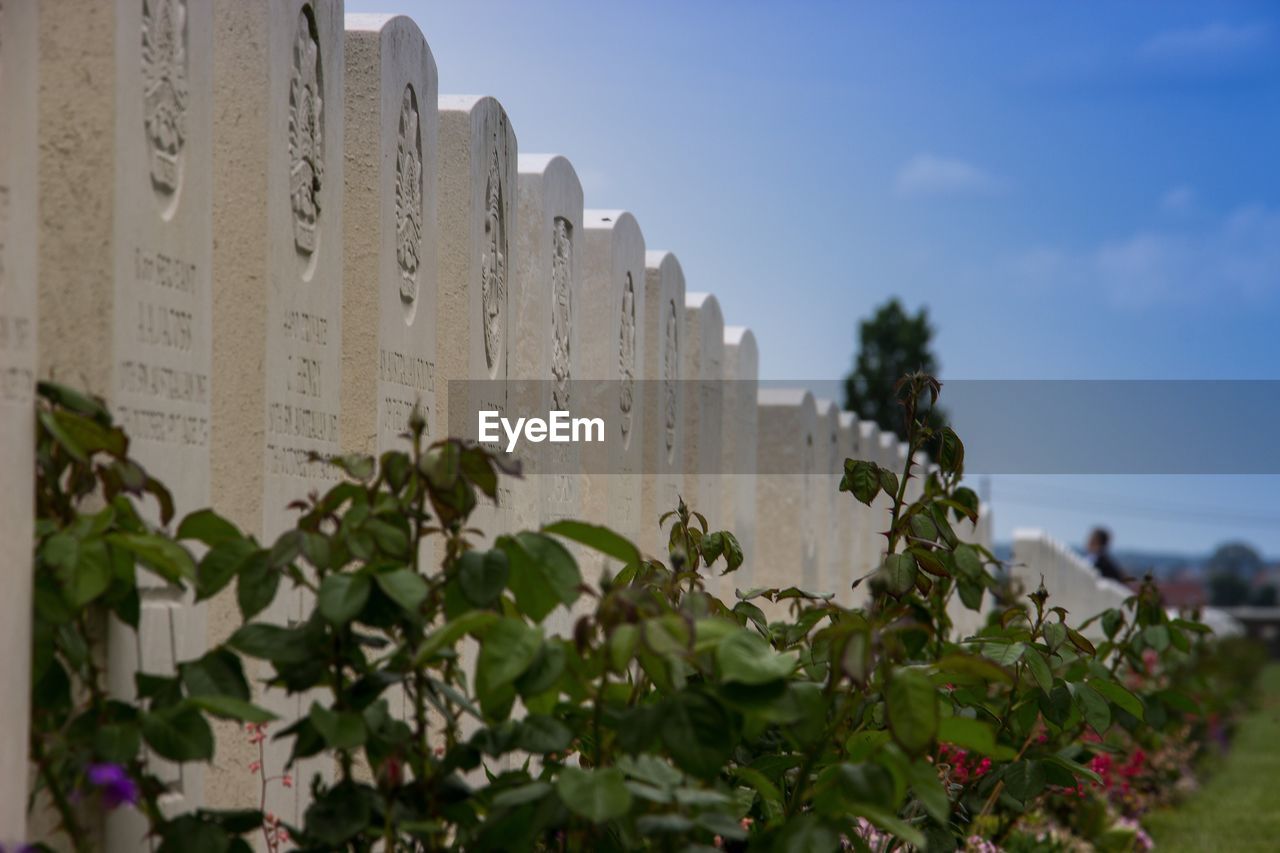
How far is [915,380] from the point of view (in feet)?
10.3

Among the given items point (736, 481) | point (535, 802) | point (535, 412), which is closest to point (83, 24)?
point (535, 802)

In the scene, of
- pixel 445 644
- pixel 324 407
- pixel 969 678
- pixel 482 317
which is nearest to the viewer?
pixel 445 644

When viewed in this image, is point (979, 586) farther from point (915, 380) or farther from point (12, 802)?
point (12, 802)

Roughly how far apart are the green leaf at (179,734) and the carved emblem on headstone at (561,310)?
263cm

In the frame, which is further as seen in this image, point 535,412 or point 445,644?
point 535,412

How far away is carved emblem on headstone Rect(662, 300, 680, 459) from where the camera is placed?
594 cm

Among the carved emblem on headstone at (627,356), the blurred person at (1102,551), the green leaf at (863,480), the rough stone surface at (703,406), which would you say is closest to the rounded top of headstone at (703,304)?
the rough stone surface at (703,406)

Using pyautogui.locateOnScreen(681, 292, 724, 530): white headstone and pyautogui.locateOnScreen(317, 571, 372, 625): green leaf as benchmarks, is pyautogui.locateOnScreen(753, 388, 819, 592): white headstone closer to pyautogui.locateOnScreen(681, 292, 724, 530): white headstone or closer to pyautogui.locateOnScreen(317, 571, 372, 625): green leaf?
pyautogui.locateOnScreen(681, 292, 724, 530): white headstone

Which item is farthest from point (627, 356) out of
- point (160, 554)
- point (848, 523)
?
point (848, 523)

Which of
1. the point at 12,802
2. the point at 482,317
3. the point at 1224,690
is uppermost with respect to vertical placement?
the point at 482,317

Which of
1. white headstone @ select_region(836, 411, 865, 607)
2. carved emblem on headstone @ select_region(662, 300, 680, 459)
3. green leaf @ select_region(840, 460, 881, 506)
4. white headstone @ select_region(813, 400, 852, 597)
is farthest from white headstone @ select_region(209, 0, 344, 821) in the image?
white headstone @ select_region(836, 411, 865, 607)

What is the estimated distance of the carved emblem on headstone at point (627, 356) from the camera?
5.17 meters

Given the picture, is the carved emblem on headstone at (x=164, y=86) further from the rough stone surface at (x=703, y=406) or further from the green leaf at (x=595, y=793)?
the rough stone surface at (x=703, y=406)

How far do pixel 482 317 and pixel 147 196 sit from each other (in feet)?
5.45
